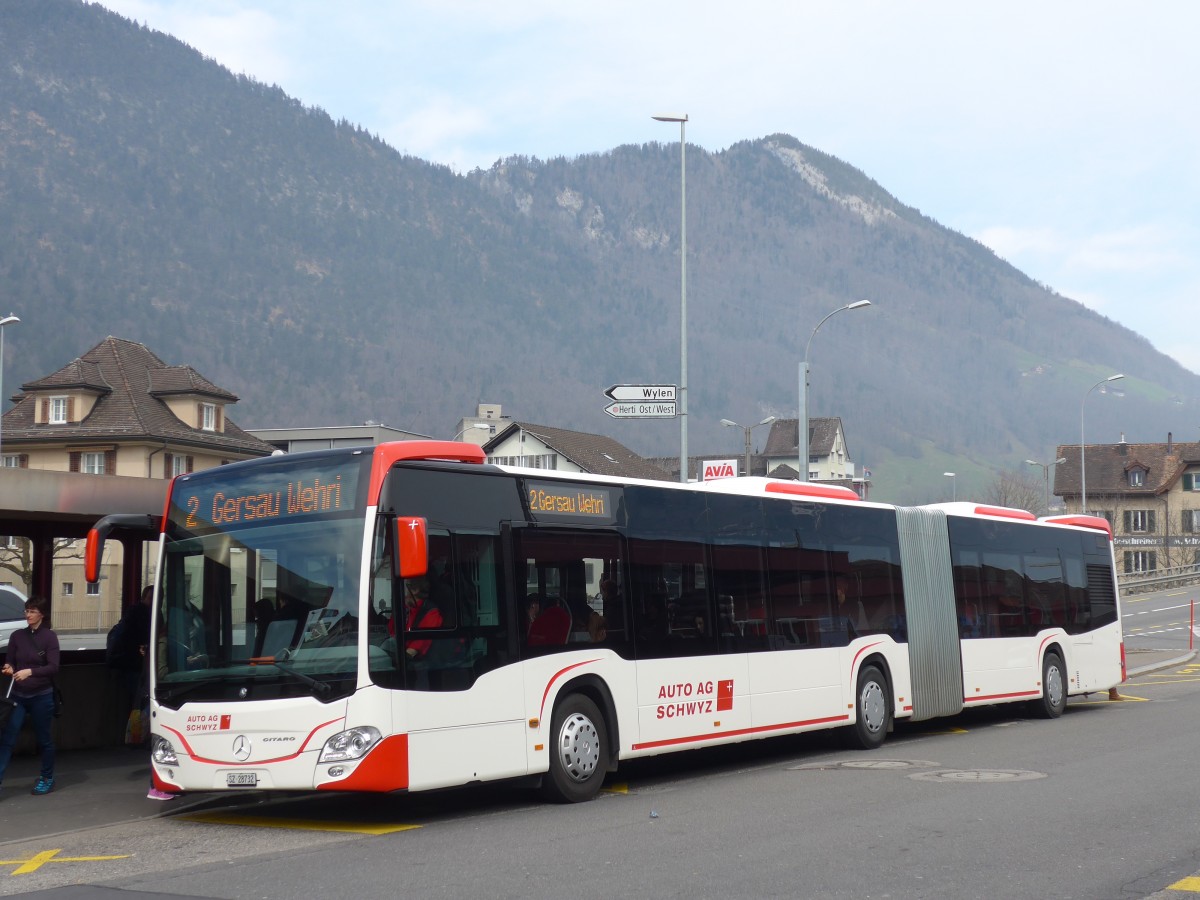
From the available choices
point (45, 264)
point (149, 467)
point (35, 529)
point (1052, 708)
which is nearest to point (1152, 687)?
point (1052, 708)

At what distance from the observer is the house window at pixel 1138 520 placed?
4048 inches

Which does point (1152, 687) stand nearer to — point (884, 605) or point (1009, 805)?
point (884, 605)

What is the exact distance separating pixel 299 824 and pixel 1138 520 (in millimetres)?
101647

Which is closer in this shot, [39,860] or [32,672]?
[39,860]

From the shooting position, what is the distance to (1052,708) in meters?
21.5

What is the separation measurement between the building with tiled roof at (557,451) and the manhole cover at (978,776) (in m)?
79.5

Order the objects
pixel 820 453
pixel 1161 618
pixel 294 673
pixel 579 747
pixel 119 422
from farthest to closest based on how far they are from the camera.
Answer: pixel 820 453, pixel 119 422, pixel 1161 618, pixel 579 747, pixel 294 673

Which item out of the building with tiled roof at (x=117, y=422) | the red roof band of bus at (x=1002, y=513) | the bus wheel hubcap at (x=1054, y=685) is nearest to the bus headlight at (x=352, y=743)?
the red roof band of bus at (x=1002, y=513)

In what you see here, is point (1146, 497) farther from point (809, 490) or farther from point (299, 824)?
point (299, 824)

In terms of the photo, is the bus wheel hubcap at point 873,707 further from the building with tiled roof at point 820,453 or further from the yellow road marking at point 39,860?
the building with tiled roof at point 820,453

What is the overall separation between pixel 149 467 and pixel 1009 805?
58071 millimetres

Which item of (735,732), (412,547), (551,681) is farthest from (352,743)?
(735,732)

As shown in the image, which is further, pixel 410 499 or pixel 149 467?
pixel 149 467

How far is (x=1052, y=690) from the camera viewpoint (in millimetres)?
21656
